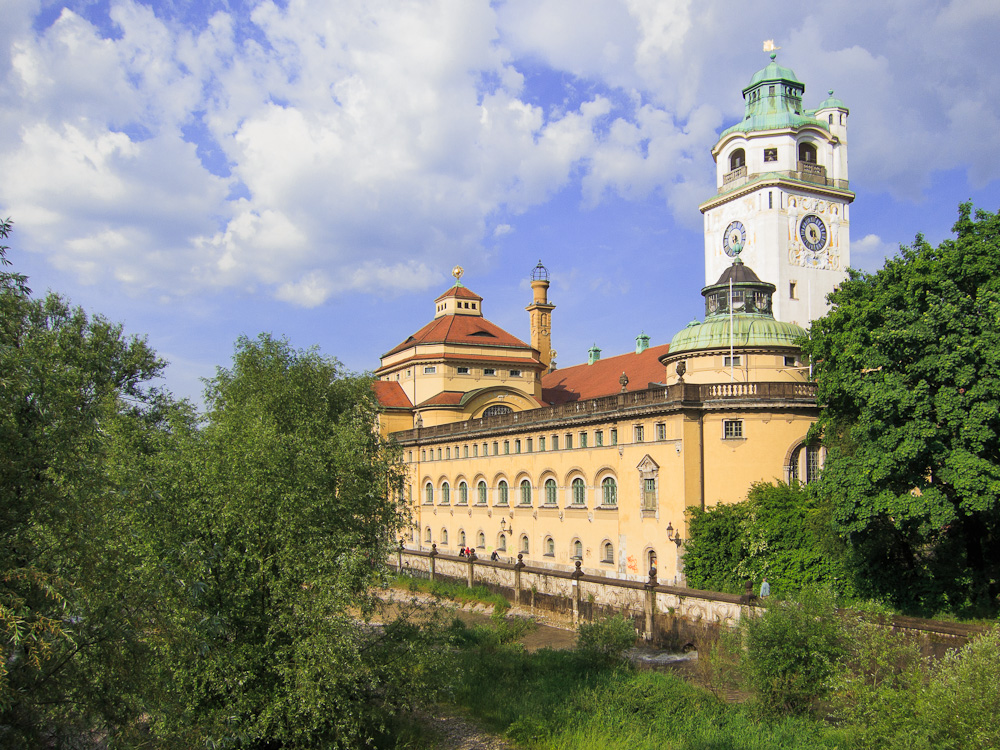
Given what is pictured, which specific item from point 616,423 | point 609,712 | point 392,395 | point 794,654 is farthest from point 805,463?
point 392,395

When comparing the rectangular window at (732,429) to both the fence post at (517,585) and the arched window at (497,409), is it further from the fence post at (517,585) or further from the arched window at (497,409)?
the arched window at (497,409)

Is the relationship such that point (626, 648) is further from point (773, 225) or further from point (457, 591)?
point (773, 225)

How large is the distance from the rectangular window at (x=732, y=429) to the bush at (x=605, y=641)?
1107cm

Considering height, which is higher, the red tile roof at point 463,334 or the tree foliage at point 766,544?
the red tile roof at point 463,334

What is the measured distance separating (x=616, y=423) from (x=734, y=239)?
888 inches

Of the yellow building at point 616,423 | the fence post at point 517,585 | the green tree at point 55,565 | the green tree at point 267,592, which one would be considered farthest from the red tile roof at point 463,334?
the green tree at point 55,565

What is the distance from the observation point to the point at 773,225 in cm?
5228

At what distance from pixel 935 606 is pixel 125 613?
23301 mm

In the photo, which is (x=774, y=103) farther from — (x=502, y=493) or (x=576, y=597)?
(x=576, y=597)

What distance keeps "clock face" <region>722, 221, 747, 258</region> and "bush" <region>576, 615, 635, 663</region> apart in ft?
111

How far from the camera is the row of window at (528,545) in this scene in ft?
125

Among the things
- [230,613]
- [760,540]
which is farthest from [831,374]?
[230,613]

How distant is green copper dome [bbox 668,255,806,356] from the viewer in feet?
121

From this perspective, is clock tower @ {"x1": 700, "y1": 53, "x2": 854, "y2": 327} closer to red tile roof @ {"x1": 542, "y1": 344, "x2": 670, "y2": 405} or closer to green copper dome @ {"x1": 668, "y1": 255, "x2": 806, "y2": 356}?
red tile roof @ {"x1": 542, "y1": 344, "x2": 670, "y2": 405}
